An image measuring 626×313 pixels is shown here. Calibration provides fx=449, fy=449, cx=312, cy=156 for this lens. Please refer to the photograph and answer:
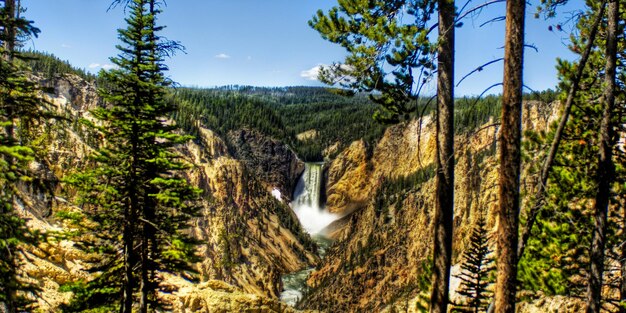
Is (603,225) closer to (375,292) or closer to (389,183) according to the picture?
(375,292)

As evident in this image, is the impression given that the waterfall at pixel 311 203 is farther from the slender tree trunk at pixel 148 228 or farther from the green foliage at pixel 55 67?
the slender tree trunk at pixel 148 228

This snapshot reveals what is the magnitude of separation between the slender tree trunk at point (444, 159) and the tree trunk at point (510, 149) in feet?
3.75

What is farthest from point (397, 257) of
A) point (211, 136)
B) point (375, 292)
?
point (211, 136)

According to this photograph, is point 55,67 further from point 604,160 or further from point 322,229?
point 604,160

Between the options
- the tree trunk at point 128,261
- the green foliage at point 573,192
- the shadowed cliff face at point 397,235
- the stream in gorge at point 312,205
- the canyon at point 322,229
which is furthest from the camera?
the stream in gorge at point 312,205

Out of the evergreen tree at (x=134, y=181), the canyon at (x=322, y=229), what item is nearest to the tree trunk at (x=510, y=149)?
the evergreen tree at (x=134, y=181)

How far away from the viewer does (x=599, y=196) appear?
8547 mm

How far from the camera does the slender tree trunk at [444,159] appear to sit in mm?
6977

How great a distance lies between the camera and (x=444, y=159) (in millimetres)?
6941

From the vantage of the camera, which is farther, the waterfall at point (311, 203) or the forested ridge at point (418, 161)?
the waterfall at point (311, 203)

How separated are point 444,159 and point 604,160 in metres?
3.55

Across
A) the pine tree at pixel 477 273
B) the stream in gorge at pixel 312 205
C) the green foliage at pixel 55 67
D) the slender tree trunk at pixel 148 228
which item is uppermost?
the green foliage at pixel 55 67

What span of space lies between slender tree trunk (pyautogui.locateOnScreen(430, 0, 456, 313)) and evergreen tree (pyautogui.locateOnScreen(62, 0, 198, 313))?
23.4ft

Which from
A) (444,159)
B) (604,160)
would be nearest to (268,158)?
(604,160)
